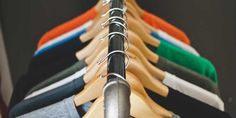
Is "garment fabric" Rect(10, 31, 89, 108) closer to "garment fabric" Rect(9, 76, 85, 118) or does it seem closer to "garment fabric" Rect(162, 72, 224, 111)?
"garment fabric" Rect(9, 76, 85, 118)

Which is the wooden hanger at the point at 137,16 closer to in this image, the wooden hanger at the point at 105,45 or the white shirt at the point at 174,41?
the white shirt at the point at 174,41

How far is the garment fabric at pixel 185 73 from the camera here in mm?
851

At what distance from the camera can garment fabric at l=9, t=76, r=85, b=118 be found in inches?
29.6

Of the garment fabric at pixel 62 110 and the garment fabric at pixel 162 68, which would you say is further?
the garment fabric at pixel 162 68

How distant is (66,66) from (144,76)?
0.86 ft

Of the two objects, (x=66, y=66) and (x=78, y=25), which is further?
(x=78, y=25)

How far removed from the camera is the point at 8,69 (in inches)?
59.4

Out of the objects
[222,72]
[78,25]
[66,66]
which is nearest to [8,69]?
[78,25]

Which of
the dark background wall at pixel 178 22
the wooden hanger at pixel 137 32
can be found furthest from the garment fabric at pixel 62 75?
the dark background wall at pixel 178 22

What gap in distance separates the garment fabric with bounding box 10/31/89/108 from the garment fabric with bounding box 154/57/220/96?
0.64ft

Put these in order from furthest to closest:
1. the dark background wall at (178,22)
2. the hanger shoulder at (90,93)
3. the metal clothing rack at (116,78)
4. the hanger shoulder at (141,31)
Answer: the dark background wall at (178,22) < the hanger shoulder at (141,31) < the hanger shoulder at (90,93) < the metal clothing rack at (116,78)

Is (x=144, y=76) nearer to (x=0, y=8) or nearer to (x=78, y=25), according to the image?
(x=78, y=25)

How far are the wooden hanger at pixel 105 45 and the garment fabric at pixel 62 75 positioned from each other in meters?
0.04

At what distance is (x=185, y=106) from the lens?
0.75 meters
